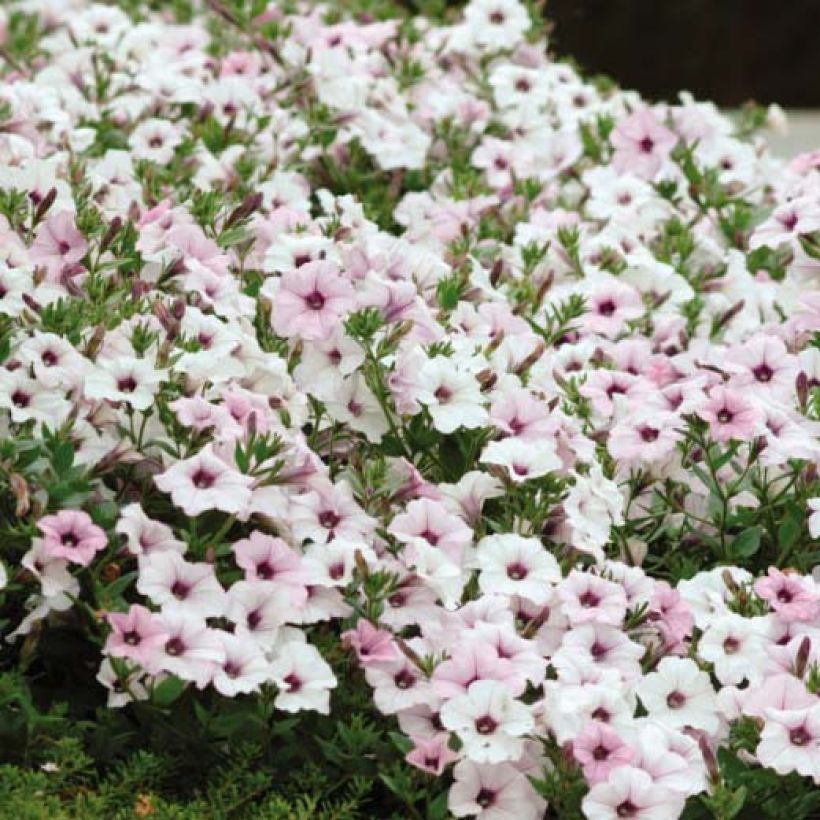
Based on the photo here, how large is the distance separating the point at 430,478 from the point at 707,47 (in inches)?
354

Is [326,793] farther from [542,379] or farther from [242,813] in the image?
[542,379]

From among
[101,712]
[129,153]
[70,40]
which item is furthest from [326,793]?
[70,40]

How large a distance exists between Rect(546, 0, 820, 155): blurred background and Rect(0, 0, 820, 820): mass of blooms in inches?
282

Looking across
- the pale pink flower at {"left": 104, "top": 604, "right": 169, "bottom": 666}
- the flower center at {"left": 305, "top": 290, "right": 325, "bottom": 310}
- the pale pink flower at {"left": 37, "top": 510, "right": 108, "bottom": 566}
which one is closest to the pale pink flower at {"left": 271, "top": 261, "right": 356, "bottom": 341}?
the flower center at {"left": 305, "top": 290, "right": 325, "bottom": 310}

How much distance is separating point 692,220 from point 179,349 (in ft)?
6.79

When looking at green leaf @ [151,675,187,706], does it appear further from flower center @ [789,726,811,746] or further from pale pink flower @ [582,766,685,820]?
flower center @ [789,726,811,746]

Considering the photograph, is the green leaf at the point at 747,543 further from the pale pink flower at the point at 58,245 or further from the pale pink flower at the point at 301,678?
the pale pink flower at the point at 58,245

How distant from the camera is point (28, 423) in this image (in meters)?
3.38

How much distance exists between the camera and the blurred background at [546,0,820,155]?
11.7 metres

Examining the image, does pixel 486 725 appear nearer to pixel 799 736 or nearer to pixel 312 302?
pixel 799 736

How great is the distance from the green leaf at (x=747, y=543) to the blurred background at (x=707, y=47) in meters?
7.88

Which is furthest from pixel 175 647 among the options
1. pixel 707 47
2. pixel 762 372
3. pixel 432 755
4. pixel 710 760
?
pixel 707 47

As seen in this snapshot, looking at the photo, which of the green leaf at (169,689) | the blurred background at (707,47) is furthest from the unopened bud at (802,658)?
the blurred background at (707,47)

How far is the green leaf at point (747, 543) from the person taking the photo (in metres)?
3.59
